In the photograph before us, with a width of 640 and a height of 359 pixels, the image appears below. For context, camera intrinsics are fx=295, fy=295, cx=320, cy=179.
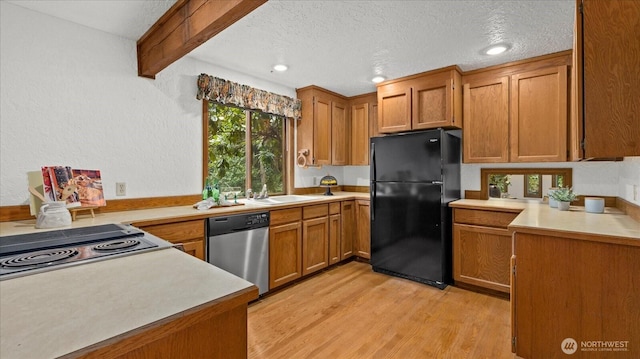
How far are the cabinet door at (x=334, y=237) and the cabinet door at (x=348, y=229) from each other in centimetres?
8

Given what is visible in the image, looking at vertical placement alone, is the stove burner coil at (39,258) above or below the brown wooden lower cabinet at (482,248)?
above

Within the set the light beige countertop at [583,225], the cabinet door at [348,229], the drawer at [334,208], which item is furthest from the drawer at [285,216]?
the light beige countertop at [583,225]

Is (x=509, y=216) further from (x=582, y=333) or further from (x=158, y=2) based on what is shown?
(x=158, y=2)

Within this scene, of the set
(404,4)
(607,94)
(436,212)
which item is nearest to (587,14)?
(607,94)

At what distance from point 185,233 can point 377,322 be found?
1573 mm

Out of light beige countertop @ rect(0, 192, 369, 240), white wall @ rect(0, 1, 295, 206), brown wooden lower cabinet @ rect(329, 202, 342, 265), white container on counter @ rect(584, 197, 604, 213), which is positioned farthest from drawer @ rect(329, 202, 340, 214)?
white container on counter @ rect(584, 197, 604, 213)

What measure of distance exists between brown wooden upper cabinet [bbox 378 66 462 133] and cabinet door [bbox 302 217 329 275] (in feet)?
4.37

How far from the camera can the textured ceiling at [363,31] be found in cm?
190

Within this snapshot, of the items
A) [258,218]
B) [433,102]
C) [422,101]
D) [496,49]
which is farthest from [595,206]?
[258,218]

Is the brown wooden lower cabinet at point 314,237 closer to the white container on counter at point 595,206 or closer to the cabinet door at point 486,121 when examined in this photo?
the cabinet door at point 486,121

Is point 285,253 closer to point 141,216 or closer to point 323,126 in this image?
point 141,216

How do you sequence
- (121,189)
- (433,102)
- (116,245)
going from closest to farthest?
(116,245), (121,189), (433,102)

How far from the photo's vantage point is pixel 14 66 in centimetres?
187

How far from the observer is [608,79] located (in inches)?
51.6
